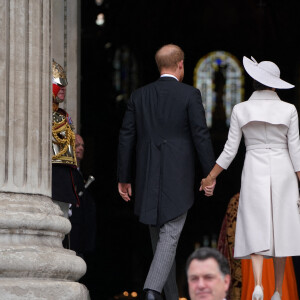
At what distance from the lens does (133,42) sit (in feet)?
120

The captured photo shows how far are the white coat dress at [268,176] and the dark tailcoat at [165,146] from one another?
292mm

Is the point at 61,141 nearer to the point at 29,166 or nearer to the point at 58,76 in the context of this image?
the point at 58,76

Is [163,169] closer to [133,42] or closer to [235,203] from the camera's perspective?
[235,203]

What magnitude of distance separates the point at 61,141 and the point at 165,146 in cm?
106

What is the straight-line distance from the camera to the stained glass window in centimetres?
3791

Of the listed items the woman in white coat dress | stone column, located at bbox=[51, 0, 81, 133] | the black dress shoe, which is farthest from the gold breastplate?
stone column, located at bbox=[51, 0, 81, 133]

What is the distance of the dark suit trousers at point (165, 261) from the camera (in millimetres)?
8984

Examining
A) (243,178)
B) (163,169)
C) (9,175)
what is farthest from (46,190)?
(243,178)

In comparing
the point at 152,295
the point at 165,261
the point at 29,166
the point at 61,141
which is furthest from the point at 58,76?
the point at 152,295

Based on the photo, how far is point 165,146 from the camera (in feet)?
31.1

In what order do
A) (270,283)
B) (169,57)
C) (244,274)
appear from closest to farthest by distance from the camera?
1. (169,57)
2. (270,283)
3. (244,274)

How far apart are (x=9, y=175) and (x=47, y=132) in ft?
1.84

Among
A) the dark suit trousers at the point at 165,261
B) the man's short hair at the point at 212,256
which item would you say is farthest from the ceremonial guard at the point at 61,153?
the man's short hair at the point at 212,256

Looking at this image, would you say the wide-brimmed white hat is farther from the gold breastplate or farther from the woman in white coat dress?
the gold breastplate
